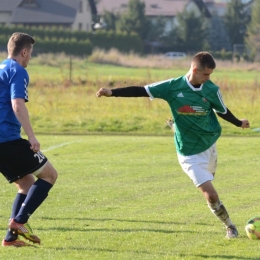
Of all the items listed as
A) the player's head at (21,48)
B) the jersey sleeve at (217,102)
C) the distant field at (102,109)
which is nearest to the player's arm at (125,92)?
the jersey sleeve at (217,102)

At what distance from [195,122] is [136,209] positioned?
7.41ft

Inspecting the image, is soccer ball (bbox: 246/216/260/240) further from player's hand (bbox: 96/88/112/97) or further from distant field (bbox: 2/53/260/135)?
distant field (bbox: 2/53/260/135)

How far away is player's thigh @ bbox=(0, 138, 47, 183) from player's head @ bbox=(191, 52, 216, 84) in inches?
68.6

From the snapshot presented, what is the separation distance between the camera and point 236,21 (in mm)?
94375

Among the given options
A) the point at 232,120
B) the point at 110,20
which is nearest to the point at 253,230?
the point at 232,120

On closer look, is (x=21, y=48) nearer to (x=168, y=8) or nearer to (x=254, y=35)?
(x=254, y=35)

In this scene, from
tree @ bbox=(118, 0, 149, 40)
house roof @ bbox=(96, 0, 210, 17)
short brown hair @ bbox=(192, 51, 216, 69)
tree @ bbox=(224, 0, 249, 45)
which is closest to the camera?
short brown hair @ bbox=(192, 51, 216, 69)

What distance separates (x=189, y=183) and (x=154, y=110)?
12208 millimetres

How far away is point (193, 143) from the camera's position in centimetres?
759

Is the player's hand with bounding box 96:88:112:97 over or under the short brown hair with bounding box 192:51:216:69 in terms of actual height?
under

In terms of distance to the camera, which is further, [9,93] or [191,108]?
[191,108]

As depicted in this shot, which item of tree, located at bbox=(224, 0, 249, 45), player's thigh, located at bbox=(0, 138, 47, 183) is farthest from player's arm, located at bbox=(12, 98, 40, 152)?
tree, located at bbox=(224, 0, 249, 45)

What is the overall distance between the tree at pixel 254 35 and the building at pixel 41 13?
20.4 m

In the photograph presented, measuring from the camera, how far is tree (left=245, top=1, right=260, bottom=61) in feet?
262
